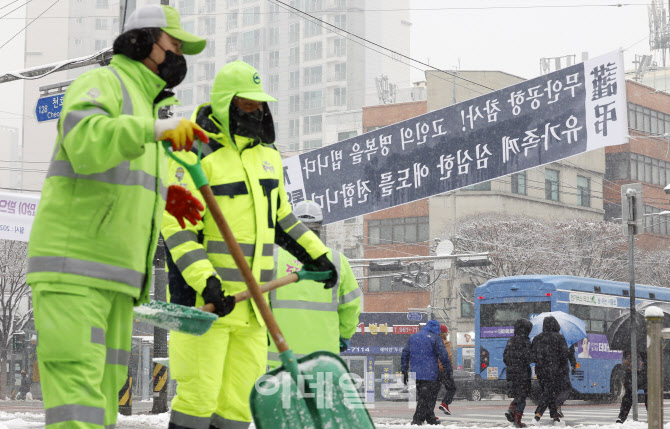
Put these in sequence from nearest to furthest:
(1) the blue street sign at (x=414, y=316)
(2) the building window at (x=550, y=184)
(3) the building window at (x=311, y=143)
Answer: (1) the blue street sign at (x=414, y=316) < (2) the building window at (x=550, y=184) < (3) the building window at (x=311, y=143)

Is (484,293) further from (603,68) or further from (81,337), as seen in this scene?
(81,337)

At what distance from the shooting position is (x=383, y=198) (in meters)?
15.8

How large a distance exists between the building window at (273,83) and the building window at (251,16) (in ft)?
21.2

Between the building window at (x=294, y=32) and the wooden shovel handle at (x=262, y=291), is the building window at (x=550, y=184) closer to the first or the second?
the building window at (x=294, y=32)

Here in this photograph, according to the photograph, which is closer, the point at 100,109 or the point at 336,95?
the point at 100,109

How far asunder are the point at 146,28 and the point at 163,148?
0.50 metres

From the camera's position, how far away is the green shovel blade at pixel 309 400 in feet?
12.7

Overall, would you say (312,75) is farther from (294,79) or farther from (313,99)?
(294,79)

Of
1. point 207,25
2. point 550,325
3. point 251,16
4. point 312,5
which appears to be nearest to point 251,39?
point 251,16

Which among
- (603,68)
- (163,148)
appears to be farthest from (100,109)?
(603,68)

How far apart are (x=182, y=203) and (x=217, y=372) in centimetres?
75

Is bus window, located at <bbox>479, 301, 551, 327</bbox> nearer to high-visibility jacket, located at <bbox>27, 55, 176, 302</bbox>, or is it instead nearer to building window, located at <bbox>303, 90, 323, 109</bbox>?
high-visibility jacket, located at <bbox>27, 55, 176, 302</bbox>

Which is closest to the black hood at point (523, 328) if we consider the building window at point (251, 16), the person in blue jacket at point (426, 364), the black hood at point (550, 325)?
the black hood at point (550, 325)

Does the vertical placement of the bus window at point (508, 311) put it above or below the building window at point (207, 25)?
below
